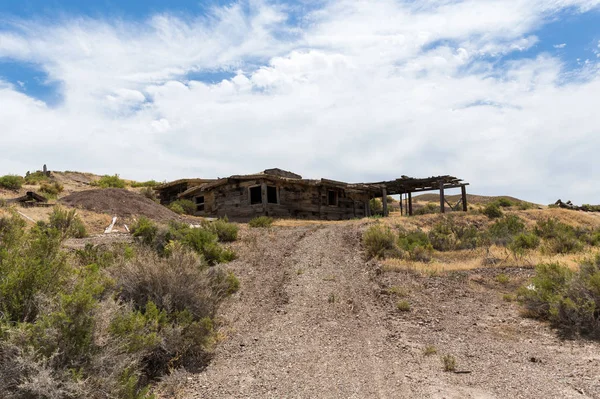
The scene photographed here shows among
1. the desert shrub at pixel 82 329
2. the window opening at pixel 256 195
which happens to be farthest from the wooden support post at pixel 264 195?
the desert shrub at pixel 82 329

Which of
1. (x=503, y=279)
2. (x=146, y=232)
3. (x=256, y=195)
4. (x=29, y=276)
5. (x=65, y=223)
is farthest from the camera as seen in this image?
(x=256, y=195)

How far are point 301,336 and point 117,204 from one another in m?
14.8

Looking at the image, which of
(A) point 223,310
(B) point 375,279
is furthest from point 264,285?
(B) point 375,279

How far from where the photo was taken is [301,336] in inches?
265

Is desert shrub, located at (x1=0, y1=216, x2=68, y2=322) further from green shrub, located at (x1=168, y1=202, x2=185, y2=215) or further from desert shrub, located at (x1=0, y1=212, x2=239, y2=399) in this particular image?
green shrub, located at (x1=168, y1=202, x2=185, y2=215)

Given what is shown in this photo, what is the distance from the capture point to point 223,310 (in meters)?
7.91

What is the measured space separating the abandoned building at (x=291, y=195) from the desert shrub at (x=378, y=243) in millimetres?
11003

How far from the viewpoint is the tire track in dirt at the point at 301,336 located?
507 cm

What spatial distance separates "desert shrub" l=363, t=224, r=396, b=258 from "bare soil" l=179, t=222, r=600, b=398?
1.61 metres

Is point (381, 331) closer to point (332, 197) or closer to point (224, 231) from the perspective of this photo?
point (224, 231)

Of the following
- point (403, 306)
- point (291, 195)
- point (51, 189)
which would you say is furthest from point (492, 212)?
point (51, 189)

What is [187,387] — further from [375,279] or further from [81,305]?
[375,279]

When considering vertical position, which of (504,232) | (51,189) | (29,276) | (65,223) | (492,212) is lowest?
(29,276)

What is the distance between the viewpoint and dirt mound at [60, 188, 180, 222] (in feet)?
60.4
